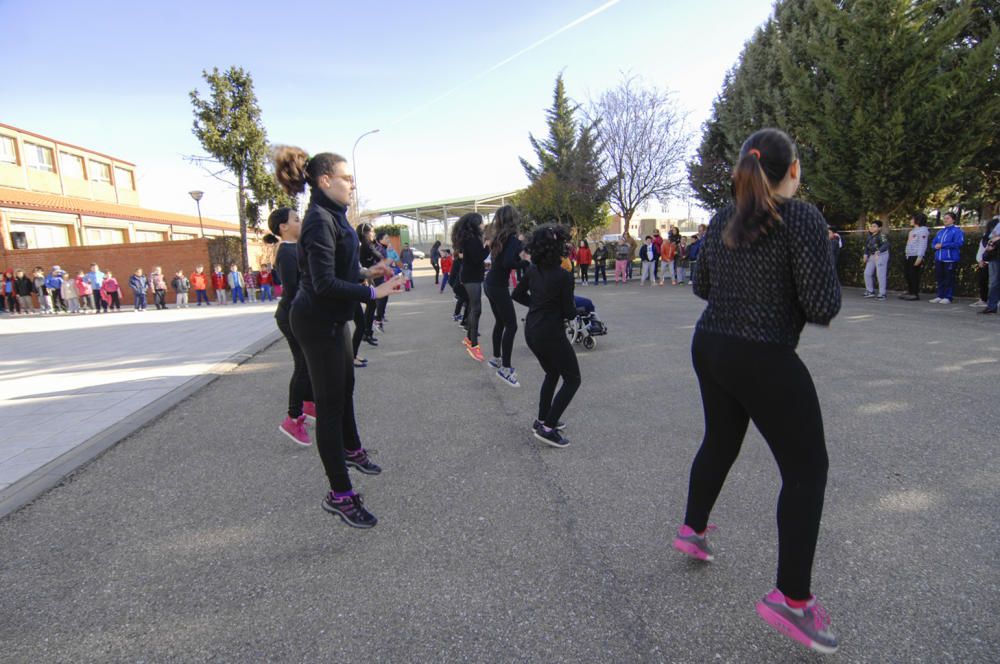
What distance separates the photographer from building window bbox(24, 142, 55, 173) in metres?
35.2

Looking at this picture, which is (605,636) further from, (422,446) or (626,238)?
(626,238)

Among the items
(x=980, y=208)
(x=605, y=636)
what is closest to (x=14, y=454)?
(x=605, y=636)

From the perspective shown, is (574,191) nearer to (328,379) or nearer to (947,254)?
(947,254)

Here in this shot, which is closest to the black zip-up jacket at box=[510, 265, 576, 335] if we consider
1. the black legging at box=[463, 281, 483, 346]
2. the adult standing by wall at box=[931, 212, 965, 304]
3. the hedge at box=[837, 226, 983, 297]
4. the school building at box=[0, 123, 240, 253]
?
the black legging at box=[463, 281, 483, 346]

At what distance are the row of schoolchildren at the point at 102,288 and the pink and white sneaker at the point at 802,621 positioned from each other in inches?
872

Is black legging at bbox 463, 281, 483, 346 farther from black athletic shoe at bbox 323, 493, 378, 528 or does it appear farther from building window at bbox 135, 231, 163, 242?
building window at bbox 135, 231, 163, 242

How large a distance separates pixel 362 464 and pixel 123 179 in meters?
54.8

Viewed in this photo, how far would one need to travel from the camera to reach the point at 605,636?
208 cm

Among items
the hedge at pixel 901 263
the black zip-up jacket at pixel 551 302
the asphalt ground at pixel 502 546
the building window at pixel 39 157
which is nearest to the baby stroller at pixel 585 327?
the asphalt ground at pixel 502 546

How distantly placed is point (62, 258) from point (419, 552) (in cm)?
2885

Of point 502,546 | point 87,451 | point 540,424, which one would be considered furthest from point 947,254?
point 87,451

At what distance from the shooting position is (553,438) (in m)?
4.10

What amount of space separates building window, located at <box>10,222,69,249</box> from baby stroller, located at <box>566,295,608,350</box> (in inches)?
1203

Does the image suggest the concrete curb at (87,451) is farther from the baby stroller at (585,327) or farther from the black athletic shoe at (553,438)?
the baby stroller at (585,327)
